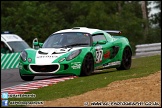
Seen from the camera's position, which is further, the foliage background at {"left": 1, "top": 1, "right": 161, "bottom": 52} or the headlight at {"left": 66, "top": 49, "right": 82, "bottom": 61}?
the foliage background at {"left": 1, "top": 1, "right": 161, "bottom": 52}

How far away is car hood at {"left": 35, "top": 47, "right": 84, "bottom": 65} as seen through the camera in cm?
1608

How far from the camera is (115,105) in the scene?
369 inches

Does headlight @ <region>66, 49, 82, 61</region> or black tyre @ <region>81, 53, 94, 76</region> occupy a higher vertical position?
headlight @ <region>66, 49, 82, 61</region>

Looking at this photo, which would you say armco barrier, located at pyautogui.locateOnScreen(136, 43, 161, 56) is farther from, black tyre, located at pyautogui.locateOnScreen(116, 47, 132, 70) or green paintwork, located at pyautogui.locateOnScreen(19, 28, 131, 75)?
green paintwork, located at pyautogui.locateOnScreen(19, 28, 131, 75)

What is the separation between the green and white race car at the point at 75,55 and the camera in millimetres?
16094

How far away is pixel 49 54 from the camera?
1627 cm

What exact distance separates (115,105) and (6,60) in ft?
67.4

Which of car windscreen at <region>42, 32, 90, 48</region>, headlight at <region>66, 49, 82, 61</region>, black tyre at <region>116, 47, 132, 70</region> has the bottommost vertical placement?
black tyre at <region>116, 47, 132, 70</region>

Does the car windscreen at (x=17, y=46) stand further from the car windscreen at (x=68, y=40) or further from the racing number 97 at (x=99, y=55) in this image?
the racing number 97 at (x=99, y=55)

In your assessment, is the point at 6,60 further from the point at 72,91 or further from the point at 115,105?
the point at 115,105

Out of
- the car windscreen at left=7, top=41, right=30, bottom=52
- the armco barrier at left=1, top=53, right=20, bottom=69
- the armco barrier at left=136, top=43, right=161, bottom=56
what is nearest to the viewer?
the armco barrier at left=1, top=53, right=20, bottom=69

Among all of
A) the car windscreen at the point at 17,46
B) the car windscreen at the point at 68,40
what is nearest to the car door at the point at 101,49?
the car windscreen at the point at 68,40

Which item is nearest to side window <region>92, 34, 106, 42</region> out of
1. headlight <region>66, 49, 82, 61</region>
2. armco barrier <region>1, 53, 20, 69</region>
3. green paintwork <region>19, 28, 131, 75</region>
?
green paintwork <region>19, 28, 131, 75</region>

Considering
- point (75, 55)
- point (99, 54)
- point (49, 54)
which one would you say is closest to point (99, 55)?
point (99, 54)
